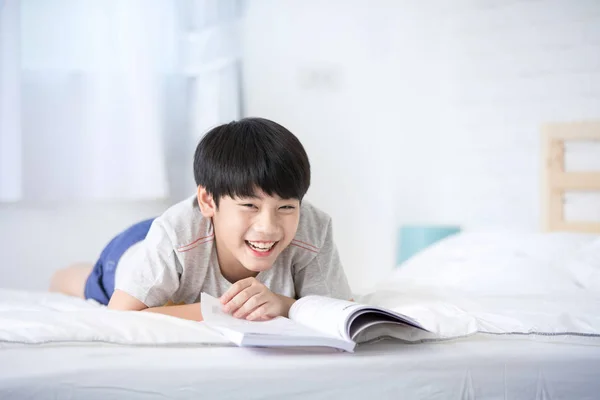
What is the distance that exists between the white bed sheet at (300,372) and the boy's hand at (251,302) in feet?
0.42

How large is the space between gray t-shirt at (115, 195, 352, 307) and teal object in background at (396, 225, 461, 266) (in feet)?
4.86

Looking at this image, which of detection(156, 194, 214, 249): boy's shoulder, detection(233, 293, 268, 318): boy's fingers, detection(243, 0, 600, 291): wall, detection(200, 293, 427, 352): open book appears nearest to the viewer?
detection(200, 293, 427, 352): open book

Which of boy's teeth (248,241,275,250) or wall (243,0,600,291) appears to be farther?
wall (243,0,600,291)

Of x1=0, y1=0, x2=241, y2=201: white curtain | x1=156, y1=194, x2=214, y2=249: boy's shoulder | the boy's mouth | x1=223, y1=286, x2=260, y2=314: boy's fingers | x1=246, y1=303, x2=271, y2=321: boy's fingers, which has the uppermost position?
x1=0, y1=0, x2=241, y2=201: white curtain

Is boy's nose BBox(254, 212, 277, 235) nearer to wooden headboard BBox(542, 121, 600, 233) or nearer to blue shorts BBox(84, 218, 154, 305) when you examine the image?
blue shorts BBox(84, 218, 154, 305)

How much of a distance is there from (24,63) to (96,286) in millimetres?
1308

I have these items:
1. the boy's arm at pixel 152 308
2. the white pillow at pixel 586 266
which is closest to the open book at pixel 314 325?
the boy's arm at pixel 152 308

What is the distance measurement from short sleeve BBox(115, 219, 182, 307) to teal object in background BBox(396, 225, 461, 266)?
1.73m

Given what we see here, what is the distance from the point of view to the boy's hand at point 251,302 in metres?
1.08

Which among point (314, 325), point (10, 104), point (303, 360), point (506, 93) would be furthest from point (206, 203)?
point (506, 93)

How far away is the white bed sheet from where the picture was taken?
80cm

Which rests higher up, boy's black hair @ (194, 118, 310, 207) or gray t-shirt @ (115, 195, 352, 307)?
boy's black hair @ (194, 118, 310, 207)

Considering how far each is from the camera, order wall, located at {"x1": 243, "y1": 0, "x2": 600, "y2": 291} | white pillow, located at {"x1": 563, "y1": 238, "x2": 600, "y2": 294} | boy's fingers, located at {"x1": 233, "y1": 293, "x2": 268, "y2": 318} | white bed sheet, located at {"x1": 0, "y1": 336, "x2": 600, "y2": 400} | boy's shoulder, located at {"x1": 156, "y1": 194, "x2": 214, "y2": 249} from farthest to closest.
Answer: wall, located at {"x1": 243, "y1": 0, "x2": 600, "y2": 291} → white pillow, located at {"x1": 563, "y1": 238, "x2": 600, "y2": 294} → boy's shoulder, located at {"x1": 156, "y1": 194, "x2": 214, "y2": 249} → boy's fingers, located at {"x1": 233, "y1": 293, "x2": 268, "y2": 318} → white bed sheet, located at {"x1": 0, "y1": 336, "x2": 600, "y2": 400}

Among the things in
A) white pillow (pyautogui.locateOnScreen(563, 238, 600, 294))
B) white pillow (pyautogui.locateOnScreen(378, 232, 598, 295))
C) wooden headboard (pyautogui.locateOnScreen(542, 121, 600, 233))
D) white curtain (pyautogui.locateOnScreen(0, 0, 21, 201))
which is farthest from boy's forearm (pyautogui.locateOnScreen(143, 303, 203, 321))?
wooden headboard (pyautogui.locateOnScreen(542, 121, 600, 233))
